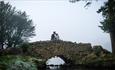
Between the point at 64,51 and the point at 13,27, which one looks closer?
the point at 64,51

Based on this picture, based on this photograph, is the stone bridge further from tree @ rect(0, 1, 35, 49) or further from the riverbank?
tree @ rect(0, 1, 35, 49)

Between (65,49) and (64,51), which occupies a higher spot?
(65,49)

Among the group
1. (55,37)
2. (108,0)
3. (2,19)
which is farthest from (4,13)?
(108,0)

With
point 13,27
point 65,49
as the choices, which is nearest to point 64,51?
point 65,49

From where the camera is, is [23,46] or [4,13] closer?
[23,46]

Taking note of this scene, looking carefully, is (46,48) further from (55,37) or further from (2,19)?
(2,19)

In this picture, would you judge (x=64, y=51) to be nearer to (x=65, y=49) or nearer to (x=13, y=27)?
(x=65, y=49)

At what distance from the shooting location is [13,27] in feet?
87.6

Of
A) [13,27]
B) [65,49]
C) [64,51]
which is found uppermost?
[13,27]

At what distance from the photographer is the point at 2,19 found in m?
25.8

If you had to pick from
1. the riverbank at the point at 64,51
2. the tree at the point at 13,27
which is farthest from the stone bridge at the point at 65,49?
the tree at the point at 13,27

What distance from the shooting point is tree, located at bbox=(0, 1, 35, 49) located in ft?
84.6

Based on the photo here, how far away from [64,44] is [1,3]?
32.8ft

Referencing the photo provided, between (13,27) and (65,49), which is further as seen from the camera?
(13,27)
